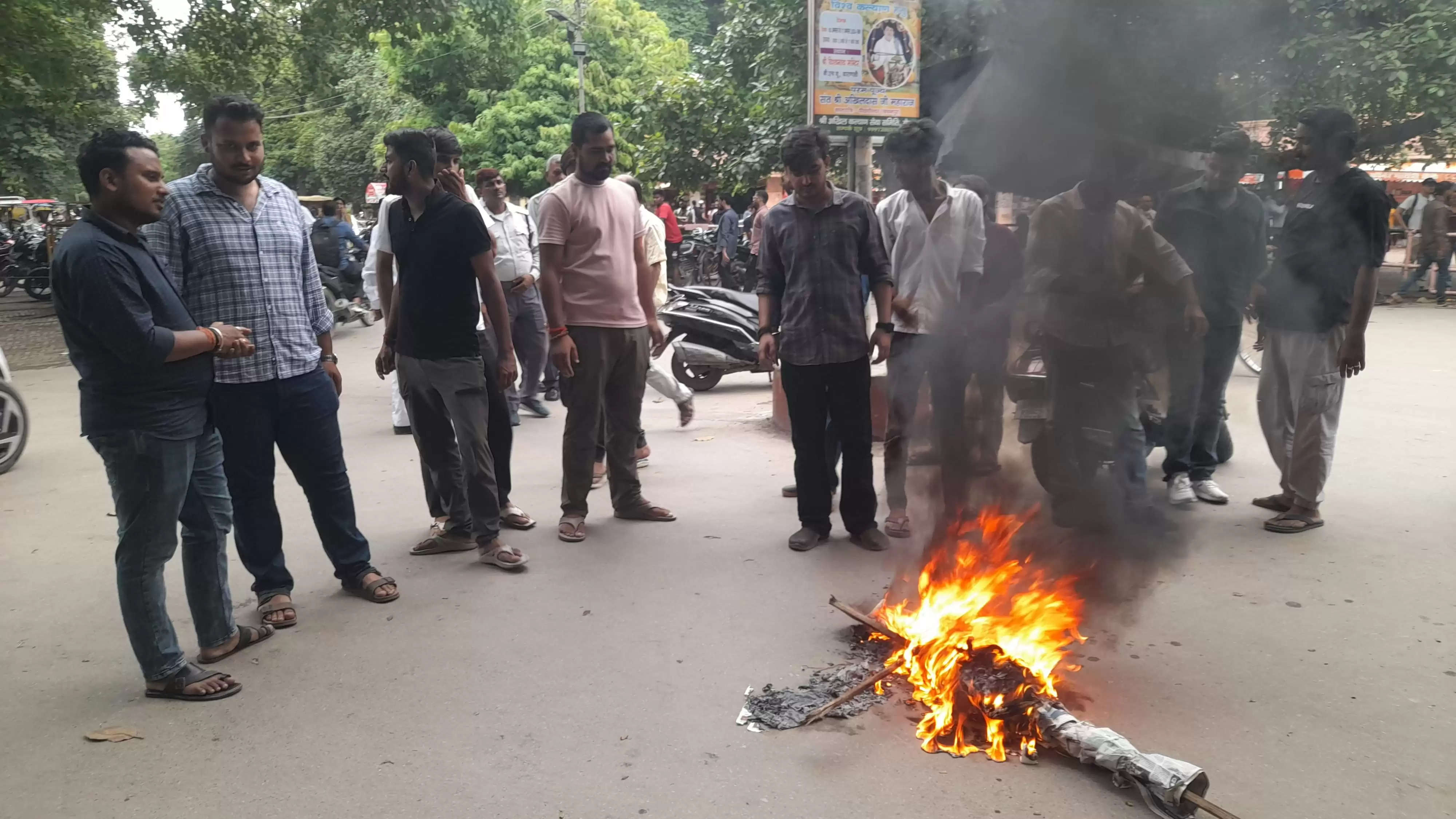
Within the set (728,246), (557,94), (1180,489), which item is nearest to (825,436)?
(1180,489)

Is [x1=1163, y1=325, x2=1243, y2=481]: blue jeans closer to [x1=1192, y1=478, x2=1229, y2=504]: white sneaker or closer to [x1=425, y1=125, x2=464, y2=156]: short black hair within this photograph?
[x1=1192, y1=478, x2=1229, y2=504]: white sneaker

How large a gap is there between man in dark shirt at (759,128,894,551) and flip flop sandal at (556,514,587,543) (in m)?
1.03

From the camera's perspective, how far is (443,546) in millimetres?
4891

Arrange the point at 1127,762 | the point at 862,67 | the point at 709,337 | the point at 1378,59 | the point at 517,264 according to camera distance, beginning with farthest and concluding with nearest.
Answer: the point at 709,337 < the point at 517,264 < the point at 862,67 < the point at 1378,59 < the point at 1127,762

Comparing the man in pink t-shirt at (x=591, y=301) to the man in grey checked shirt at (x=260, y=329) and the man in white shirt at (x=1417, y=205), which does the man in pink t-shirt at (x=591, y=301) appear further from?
the man in white shirt at (x=1417, y=205)

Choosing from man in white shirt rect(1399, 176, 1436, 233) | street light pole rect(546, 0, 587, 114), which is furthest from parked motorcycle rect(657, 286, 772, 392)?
street light pole rect(546, 0, 587, 114)

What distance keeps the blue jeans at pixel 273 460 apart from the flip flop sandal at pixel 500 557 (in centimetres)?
63

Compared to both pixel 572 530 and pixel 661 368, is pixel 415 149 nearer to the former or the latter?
pixel 572 530

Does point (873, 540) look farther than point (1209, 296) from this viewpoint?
No

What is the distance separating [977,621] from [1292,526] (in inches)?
89.2

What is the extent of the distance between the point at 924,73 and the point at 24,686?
5.52 metres

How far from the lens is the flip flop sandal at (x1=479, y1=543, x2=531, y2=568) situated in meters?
4.60

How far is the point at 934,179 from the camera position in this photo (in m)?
4.90

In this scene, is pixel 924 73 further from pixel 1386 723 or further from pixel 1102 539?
pixel 1386 723
